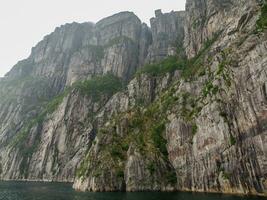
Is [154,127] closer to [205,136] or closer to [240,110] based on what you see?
[205,136]

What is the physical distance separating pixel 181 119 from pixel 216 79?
71.6 feet

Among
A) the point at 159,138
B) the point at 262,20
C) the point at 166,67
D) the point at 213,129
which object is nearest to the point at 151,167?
the point at 159,138

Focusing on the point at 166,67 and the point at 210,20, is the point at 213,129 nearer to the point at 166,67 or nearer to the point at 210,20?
the point at 210,20

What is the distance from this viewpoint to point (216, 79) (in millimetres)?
102750

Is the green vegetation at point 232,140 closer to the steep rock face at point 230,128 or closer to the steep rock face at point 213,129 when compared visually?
the steep rock face at point 230,128

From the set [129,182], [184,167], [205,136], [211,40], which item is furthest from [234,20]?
[129,182]

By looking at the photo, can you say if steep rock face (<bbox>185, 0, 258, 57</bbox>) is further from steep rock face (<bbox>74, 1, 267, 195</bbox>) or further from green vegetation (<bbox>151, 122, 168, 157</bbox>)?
green vegetation (<bbox>151, 122, 168, 157</bbox>)

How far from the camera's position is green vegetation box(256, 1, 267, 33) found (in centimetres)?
9875

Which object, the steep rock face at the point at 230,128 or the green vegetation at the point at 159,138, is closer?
the steep rock face at the point at 230,128

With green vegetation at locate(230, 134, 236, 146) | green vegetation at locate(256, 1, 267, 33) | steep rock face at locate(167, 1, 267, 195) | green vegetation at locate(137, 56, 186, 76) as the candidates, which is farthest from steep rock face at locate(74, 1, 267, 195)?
green vegetation at locate(137, 56, 186, 76)

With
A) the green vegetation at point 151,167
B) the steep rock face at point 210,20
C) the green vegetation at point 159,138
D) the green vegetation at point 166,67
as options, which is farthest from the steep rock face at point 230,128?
the green vegetation at point 166,67

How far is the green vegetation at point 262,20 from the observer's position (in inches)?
3888

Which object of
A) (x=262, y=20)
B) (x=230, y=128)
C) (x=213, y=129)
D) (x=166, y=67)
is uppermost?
(x=166, y=67)

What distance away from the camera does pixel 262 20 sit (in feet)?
340
